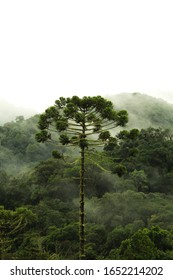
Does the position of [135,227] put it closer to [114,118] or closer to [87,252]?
[87,252]

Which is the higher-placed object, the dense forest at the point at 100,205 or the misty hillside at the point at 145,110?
the misty hillside at the point at 145,110

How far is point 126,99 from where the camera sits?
10369 cm

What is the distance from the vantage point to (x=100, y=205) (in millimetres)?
28859

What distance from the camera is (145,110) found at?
92.9 m

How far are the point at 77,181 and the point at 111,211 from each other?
30.2 feet

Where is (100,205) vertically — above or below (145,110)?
below

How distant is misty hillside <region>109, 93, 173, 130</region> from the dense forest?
40092mm

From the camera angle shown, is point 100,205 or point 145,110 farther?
point 145,110

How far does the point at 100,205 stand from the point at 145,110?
66.1m

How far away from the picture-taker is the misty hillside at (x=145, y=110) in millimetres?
85438

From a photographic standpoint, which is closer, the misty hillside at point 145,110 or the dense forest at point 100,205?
the dense forest at point 100,205

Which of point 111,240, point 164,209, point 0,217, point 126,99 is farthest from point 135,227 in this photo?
point 126,99

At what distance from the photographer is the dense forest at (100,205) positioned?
650 inches

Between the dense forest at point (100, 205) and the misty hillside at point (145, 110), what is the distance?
40092 millimetres
